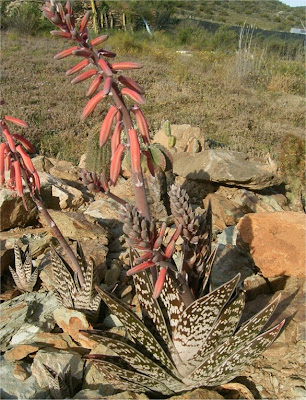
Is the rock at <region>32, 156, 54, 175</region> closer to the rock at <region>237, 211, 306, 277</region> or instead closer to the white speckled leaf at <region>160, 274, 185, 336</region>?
the rock at <region>237, 211, 306, 277</region>

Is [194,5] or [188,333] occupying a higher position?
[194,5]

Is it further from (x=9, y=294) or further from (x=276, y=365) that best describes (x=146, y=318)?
(x=9, y=294)

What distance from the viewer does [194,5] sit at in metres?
51.8

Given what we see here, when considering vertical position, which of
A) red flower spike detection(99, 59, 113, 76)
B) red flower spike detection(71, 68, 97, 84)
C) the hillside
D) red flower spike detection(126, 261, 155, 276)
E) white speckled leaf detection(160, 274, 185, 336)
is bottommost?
white speckled leaf detection(160, 274, 185, 336)

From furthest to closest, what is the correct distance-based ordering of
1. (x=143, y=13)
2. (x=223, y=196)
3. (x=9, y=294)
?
1. (x=143, y=13)
2. (x=223, y=196)
3. (x=9, y=294)

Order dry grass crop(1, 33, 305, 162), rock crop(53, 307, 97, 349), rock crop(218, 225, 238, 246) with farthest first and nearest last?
1. dry grass crop(1, 33, 305, 162)
2. rock crop(218, 225, 238, 246)
3. rock crop(53, 307, 97, 349)

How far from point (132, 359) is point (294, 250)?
1773 mm

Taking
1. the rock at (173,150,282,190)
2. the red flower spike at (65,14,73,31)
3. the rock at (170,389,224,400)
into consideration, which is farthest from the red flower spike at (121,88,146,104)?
the rock at (173,150,282,190)

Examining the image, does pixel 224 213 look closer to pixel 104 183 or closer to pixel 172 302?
pixel 172 302

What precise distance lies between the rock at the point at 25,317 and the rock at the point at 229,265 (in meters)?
1.25

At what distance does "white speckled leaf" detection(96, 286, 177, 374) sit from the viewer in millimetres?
2021

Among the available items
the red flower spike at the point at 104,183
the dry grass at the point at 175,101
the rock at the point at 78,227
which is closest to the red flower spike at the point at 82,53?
the red flower spike at the point at 104,183

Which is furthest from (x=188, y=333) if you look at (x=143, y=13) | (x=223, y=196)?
(x=143, y=13)

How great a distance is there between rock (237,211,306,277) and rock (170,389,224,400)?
128 centimetres
